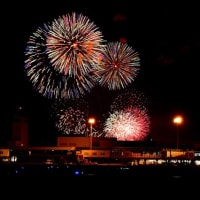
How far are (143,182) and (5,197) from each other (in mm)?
12826

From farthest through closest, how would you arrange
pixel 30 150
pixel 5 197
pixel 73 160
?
1. pixel 30 150
2. pixel 73 160
3. pixel 5 197

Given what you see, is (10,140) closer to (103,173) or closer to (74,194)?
(103,173)

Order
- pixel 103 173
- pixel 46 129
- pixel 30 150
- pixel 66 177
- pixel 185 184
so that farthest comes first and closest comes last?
pixel 46 129, pixel 30 150, pixel 103 173, pixel 66 177, pixel 185 184

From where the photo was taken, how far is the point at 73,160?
66.1 metres

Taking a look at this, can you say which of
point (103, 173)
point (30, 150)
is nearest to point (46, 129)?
point (30, 150)

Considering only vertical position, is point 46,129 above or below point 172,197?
above

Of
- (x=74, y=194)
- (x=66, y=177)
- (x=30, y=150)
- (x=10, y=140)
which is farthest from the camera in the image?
(x=10, y=140)

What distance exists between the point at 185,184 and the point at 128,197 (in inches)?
246

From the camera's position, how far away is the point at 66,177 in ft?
160

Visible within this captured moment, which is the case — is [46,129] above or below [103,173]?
above

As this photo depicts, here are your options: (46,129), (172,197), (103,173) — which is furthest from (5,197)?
(46,129)

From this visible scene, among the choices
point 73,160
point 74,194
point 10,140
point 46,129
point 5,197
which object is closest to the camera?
point 5,197

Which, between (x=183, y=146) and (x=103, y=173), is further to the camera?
(x=183, y=146)

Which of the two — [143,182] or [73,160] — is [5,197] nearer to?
[143,182]
